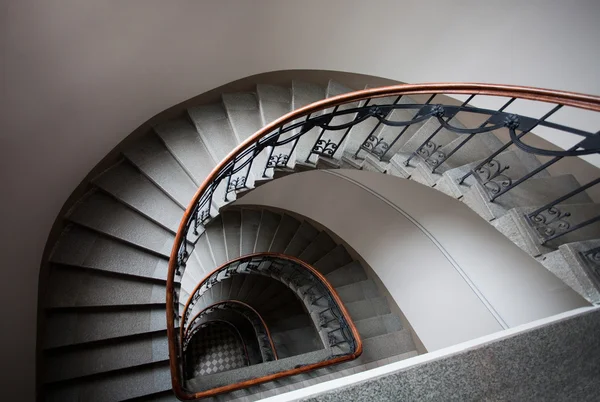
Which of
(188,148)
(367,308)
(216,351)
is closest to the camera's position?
(188,148)

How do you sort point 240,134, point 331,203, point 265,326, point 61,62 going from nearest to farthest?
point 61,62 < point 240,134 < point 331,203 < point 265,326

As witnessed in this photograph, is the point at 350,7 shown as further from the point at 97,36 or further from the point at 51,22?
the point at 51,22

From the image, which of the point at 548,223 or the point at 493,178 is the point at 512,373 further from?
the point at 493,178

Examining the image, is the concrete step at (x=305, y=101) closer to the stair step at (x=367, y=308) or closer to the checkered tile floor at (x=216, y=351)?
the stair step at (x=367, y=308)

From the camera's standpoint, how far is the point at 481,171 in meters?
3.39

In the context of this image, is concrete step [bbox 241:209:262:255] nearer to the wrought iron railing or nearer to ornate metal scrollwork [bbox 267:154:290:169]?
the wrought iron railing

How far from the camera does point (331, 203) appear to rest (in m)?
6.32

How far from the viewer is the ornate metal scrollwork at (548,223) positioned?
2832mm

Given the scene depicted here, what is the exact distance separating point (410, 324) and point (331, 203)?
2.55 meters

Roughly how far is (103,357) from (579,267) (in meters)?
4.55

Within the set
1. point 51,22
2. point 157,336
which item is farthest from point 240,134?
point 157,336

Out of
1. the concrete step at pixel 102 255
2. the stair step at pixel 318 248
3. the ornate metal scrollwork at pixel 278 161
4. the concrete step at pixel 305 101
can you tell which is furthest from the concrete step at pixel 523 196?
the stair step at pixel 318 248

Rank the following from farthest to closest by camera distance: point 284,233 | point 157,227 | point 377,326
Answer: point 284,233
point 377,326
point 157,227

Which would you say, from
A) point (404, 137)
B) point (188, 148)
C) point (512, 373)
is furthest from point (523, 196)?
point (188, 148)
